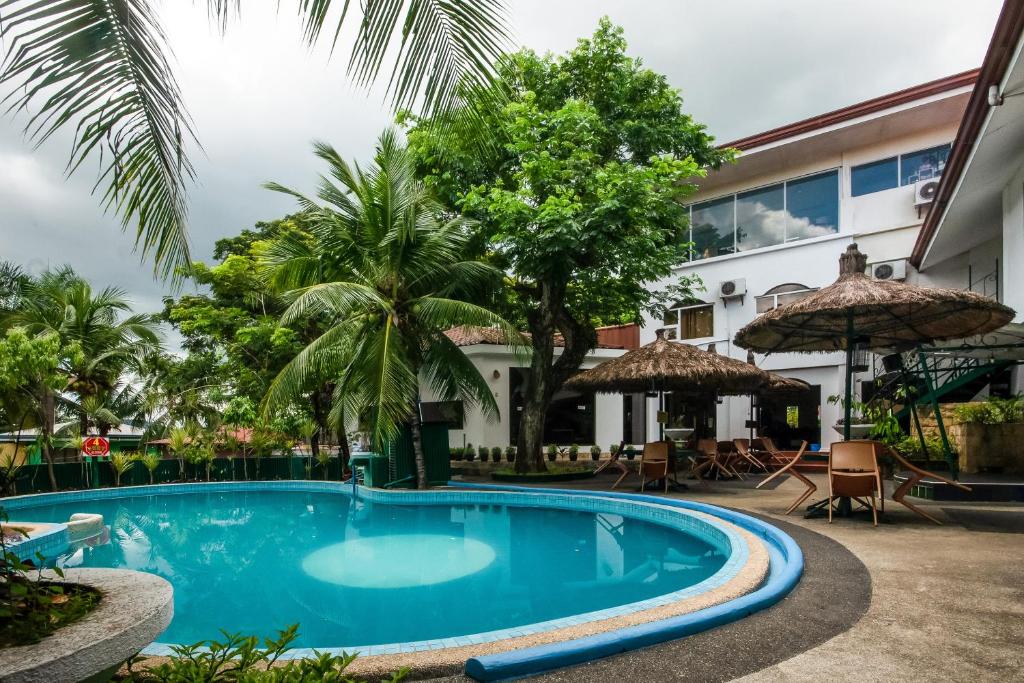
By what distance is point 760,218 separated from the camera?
58.2 ft

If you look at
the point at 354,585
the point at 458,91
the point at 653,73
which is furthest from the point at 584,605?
the point at 653,73

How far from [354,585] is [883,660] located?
469 cm

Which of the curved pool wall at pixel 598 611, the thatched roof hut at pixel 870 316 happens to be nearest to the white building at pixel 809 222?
the thatched roof hut at pixel 870 316

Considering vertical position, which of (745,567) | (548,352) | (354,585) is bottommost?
(354,585)

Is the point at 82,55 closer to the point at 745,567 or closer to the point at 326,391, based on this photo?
the point at 745,567

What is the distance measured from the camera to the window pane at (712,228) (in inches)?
725

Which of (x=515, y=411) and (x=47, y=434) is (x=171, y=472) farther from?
(x=515, y=411)

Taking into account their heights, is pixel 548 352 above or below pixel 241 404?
above

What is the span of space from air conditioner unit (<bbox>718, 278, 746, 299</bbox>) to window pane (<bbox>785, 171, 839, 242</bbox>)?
63.8 inches

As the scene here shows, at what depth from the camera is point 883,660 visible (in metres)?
3.05

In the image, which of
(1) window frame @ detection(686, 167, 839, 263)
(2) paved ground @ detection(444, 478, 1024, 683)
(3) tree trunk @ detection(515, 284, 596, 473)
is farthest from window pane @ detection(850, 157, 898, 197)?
(2) paved ground @ detection(444, 478, 1024, 683)

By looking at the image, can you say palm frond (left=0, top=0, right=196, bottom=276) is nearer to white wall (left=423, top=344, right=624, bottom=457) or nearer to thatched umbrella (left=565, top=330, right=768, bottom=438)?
thatched umbrella (left=565, top=330, right=768, bottom=438)

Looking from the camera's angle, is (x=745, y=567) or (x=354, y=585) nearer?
(x=745, y=567)

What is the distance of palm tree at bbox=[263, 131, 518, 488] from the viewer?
10898 millimetres
